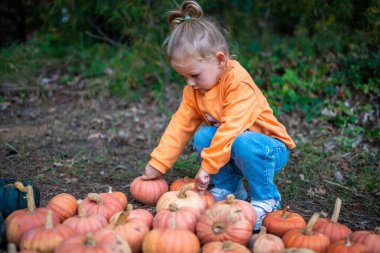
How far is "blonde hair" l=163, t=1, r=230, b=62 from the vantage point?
10.3 ft

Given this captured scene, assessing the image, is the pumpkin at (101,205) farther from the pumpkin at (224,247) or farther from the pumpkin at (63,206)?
the pumpkin at (224,247)

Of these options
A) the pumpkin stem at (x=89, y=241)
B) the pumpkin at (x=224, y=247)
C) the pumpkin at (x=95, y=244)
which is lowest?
the pumpkin at (x=224, y=247)

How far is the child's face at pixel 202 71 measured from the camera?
317 cm

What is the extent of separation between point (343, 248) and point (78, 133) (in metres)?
3.85

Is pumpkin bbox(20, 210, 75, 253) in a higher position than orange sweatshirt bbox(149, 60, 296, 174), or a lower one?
lower

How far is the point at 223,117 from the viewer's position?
3.30 meters

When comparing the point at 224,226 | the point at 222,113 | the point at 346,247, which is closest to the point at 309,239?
the point at 346,247

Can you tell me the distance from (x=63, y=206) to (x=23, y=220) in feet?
1.33

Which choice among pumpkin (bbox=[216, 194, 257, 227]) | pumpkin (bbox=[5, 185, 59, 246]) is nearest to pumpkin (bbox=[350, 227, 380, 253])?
pumpkin (bbox=[216, 194, 257, 227])

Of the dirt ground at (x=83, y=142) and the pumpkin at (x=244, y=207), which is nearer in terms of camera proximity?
the pumpkin at (x=244, y=207)

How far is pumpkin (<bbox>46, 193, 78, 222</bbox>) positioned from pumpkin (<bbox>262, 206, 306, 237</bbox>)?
1.33 m

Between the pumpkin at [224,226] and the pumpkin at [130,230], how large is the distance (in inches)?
13.5

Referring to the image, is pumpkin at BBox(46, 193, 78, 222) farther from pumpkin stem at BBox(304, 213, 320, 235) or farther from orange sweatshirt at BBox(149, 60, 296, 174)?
pumpkin stem at BBox(304, 213, 320, 235)

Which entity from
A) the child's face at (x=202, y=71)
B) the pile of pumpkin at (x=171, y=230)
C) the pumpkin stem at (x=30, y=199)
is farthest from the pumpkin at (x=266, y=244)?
the pumpkin stem at (x=30, y=199)
